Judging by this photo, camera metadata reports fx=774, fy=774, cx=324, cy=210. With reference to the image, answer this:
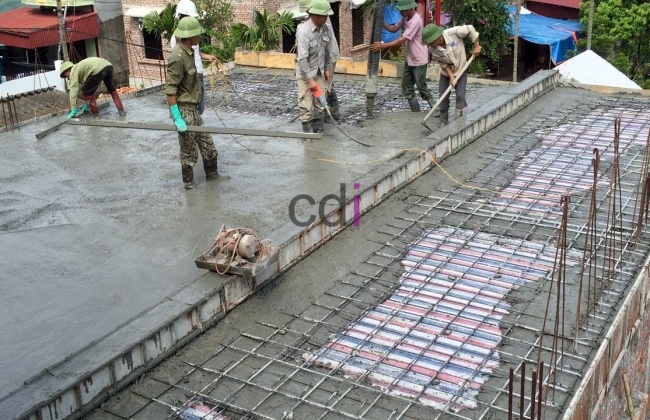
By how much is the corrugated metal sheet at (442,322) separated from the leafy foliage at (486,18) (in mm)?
13564

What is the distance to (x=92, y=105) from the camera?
10562mm

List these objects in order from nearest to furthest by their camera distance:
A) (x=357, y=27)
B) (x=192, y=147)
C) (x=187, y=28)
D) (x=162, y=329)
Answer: (x=162, y=329) → (x=187, y=28) → (x=192, y=147) → (x=357, y=27)

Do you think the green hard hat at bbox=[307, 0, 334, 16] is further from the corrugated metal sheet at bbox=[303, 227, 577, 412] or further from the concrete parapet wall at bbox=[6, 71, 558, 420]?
the corrugated metal sheet at bbox=[303, 227, 577, 412]

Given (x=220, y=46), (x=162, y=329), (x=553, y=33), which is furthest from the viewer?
(x=553, y=33)

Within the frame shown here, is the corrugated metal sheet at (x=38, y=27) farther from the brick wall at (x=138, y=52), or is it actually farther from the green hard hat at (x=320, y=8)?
the green hard hat at (x=320, y=8)

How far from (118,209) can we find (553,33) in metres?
16.6

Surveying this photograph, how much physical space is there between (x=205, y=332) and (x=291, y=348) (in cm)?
63

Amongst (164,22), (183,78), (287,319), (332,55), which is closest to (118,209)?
(183,78)

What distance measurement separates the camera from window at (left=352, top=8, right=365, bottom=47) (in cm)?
2220

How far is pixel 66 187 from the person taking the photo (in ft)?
26.1

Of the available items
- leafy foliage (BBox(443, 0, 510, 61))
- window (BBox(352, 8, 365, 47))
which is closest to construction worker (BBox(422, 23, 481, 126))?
leafy foliage (BBox(443, 0, 510, 61))

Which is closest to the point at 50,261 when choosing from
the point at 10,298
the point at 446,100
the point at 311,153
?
the point at 10,298

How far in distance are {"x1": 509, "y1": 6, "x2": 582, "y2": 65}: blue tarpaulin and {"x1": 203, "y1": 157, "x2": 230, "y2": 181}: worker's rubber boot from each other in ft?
48.2

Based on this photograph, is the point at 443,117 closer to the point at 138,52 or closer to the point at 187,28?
the point at 187,28
